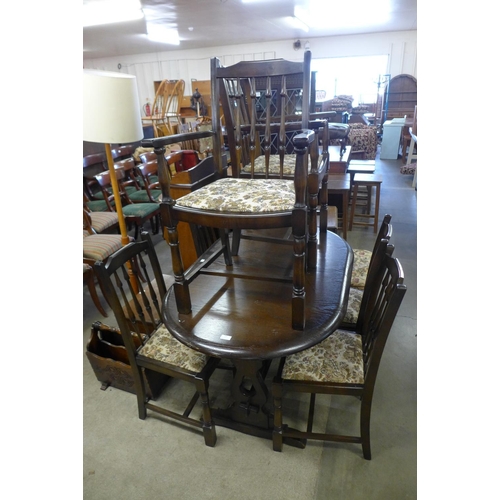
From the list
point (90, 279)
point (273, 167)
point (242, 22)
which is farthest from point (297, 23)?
point (90, 279)

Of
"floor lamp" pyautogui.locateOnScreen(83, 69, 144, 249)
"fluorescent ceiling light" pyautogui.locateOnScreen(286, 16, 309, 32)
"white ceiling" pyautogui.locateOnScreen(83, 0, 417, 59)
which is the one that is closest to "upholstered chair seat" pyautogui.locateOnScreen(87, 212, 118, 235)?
"floor lamp" pyautogui.locateOnScreen(83, 69, 144, 249)

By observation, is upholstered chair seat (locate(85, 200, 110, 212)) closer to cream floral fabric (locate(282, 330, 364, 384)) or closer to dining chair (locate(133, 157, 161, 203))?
dining chair (locate(133, 157, 161, 203))

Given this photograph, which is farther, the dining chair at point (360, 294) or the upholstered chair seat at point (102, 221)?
the upholstered chair seat at point (102, 221)

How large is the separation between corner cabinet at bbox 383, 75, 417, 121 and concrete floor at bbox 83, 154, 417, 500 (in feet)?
28.8

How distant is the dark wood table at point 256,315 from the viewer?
1.10m

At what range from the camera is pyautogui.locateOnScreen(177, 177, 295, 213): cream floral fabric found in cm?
109

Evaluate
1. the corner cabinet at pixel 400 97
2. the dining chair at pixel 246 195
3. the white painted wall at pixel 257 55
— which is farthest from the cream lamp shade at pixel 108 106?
the white painted wall at pixel 257 55

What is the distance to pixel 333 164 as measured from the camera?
3736mm

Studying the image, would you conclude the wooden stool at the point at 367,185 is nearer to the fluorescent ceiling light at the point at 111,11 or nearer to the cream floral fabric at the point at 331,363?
the cream floral fabric at the point at 331,363

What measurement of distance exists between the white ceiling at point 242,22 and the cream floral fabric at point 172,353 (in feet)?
16.9

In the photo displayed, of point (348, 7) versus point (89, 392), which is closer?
point (89, 392)

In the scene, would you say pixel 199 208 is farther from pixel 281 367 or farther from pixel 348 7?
pixel 348 7
